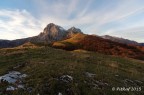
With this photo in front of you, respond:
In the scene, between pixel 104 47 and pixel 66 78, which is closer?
pixel 66 78

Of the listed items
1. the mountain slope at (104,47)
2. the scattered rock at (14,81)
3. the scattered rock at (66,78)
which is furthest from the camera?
the mountain slope at (104,47)

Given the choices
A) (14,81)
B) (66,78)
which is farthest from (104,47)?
(14,81)

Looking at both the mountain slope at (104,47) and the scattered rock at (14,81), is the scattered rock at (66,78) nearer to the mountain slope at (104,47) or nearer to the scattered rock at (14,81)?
the scattered rock at (14,81)

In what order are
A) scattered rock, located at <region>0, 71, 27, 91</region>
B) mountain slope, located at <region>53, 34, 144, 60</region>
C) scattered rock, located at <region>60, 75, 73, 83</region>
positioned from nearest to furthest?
scattered rock, located at <region>0, 71, 27, 91</region> < scattered rock, located at <region>60, 75, 73, 83</region> < mountain slope, located at <region>53, 34, 144, 60</region>

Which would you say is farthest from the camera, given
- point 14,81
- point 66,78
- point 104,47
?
point 104,47

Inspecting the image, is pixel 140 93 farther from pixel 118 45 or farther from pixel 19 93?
pixel 118 45

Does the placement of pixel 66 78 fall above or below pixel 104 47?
above

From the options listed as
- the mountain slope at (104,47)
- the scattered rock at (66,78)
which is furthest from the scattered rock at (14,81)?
the mountain slope at (104,47)

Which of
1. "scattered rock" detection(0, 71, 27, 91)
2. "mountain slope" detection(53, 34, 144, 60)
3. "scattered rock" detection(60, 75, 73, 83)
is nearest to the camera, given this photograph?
"scattered rock" detection(0, 71, 27, 91)

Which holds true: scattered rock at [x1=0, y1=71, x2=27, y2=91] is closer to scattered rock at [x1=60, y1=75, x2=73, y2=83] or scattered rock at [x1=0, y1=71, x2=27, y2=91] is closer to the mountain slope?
scattered rock at [x1=60, y1=75, x2=73, y2=83]

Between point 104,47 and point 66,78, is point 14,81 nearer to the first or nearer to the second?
point 66,78

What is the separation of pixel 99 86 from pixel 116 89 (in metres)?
1.40

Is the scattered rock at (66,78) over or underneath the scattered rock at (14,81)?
over

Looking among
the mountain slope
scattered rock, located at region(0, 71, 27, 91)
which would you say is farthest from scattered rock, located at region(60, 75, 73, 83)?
the mountain slope
